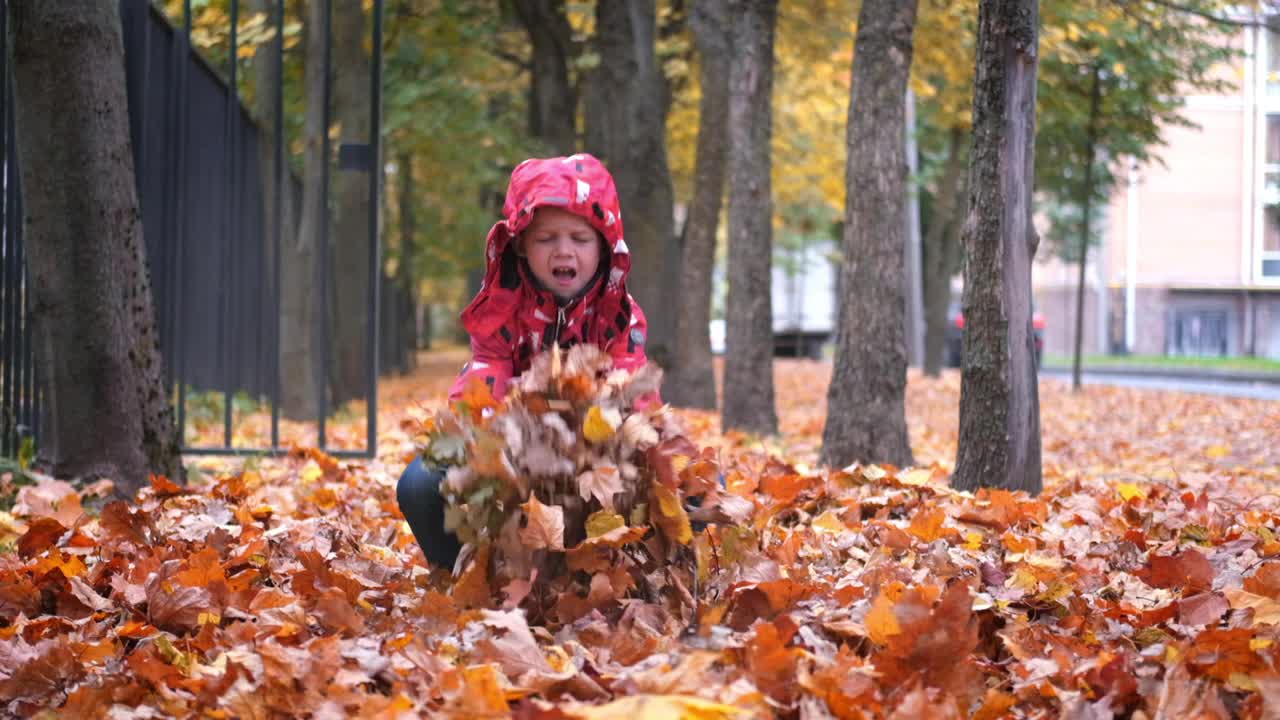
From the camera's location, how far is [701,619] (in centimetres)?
259

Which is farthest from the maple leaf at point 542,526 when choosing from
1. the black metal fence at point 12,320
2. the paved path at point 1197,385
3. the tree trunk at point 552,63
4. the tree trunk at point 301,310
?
the paved path at point 1197,385

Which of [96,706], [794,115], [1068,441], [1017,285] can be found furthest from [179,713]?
[794,115]

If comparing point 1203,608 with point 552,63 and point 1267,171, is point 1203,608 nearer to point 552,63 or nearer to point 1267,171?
point 552,63

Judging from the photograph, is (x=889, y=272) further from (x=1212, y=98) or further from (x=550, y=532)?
(x=1212, y=98)

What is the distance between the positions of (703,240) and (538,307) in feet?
31.1

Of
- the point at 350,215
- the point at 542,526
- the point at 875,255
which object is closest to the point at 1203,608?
the point at 542,526

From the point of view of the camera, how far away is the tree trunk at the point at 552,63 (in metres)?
14.4

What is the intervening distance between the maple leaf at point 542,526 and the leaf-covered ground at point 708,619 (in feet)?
0.63

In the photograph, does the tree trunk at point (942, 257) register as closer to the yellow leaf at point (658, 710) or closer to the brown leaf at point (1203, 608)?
the brown leaf at point (1203, 608)

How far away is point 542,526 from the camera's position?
252cm

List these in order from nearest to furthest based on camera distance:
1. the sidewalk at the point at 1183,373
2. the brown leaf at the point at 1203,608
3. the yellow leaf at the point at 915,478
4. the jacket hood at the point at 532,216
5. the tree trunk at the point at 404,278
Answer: the brown leaf at the point at 1203,608 → the jacket hood at the point at 532,216 → the yellow leaf at the point at 915,478 → the tree trunk at the point at 404,278 → the sidewalk at the point at 1183,373

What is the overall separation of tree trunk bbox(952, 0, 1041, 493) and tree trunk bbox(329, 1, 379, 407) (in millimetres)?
7313

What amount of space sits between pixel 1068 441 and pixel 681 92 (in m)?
9.91

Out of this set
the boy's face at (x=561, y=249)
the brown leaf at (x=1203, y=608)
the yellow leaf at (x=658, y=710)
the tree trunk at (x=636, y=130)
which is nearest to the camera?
the yellow leaf at (x=658, y=710)
